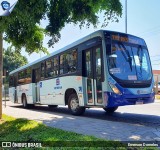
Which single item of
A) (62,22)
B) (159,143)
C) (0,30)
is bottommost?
(159,143)

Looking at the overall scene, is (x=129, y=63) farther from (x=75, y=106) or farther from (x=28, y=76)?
(x=28, y=76)

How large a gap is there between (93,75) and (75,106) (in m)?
2.21

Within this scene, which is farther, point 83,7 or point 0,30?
point 83,7

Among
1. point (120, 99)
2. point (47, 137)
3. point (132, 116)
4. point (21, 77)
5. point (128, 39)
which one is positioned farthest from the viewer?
point (21, 77)

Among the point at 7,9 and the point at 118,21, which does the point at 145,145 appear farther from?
the point at 118,21

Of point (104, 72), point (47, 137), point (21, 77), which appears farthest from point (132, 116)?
point (21, 77)

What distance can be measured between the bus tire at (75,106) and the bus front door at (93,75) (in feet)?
3.43

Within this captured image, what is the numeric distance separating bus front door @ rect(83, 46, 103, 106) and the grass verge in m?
2.97

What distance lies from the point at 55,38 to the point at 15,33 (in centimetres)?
175

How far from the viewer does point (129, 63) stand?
428 inches

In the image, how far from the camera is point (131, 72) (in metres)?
10.8

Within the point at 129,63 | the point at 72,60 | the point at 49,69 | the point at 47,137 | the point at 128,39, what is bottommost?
the point at 47,137

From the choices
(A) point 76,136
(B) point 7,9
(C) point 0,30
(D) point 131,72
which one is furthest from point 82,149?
(D) point 131,72

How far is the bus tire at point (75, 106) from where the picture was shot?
41.1 ft
